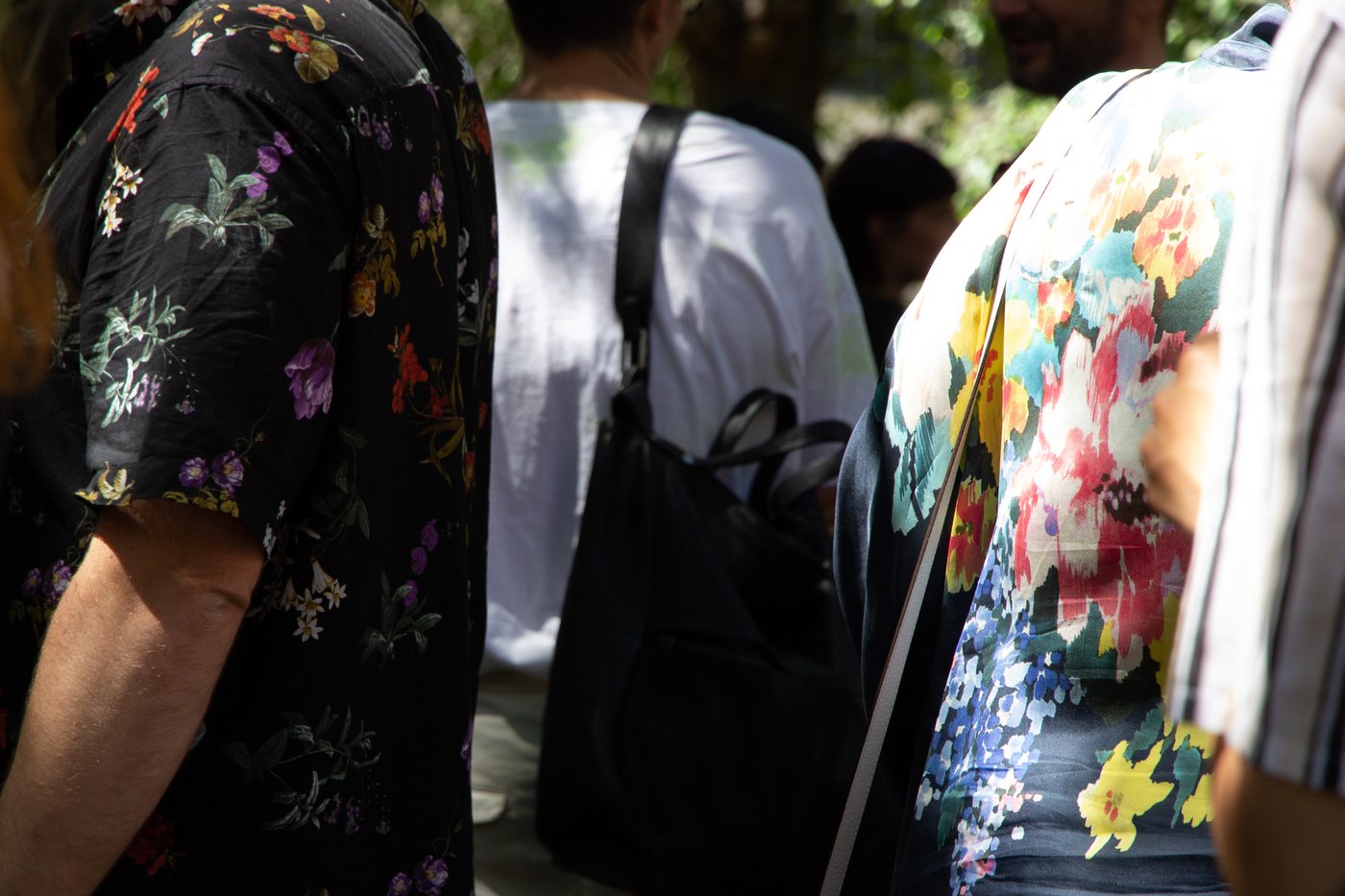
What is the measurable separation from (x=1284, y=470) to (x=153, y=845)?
3.44ft

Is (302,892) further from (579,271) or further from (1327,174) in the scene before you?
(579,271)

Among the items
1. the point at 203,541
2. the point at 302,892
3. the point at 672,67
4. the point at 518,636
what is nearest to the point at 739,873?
the point at 518,636

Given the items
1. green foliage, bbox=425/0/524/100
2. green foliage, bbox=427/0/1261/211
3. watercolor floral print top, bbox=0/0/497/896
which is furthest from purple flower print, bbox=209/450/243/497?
green foliage, bbox=425/0/524/100

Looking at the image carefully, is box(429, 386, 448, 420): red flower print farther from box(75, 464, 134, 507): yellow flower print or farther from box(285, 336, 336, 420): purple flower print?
box(75, 464, 134, 507): yellow flower print

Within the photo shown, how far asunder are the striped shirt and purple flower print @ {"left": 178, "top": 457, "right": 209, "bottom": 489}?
795 mm

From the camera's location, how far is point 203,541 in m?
1.22

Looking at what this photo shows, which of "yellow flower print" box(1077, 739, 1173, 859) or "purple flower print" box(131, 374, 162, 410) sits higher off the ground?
"purple flower print" box(131, 374, 162, 410)

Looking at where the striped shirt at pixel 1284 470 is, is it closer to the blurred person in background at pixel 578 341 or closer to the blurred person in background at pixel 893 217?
the blurred person in background at pixel 578 341

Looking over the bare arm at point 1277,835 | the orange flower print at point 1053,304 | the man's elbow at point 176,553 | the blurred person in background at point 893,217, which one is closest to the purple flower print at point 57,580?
the man's elbow at point 176,553

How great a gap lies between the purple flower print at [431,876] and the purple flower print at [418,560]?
0.97ft

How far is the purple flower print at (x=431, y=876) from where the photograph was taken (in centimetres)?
144

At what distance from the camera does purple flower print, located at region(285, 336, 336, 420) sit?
49.8 inches

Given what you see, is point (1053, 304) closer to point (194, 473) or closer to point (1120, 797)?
point (1120, 797)

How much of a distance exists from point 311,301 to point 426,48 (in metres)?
0.39
